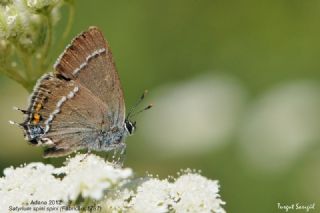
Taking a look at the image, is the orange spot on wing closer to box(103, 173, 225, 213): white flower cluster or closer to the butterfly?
the butterfly

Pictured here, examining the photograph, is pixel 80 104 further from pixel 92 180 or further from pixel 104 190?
pixel 92 180

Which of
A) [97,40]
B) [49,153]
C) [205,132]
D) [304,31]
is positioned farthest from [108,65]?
[304,31]

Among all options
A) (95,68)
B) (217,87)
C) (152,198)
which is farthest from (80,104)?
(217,87)

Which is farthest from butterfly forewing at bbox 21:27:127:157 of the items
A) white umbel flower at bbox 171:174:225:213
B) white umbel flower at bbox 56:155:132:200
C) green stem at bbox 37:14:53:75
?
white umbel flower at bbox 171:174:225:213

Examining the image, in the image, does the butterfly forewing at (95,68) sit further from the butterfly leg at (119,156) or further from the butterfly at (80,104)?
the butterfly leg at (119,156)

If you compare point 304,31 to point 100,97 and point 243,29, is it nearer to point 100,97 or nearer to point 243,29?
point 243,29

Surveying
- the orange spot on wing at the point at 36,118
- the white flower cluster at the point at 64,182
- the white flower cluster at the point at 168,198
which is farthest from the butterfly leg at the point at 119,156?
the orange spot on wing at the point at 36,118
